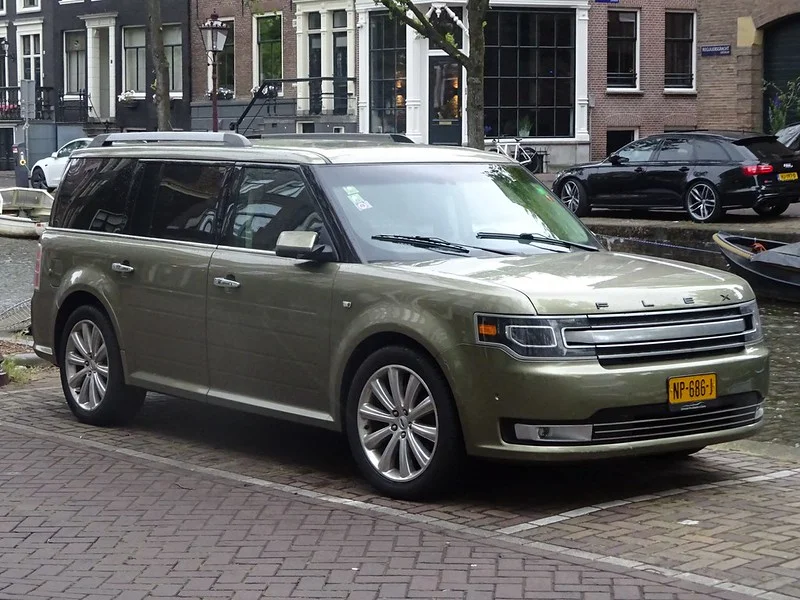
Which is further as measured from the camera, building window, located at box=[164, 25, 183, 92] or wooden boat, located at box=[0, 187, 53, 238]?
building window, located at box=[164, 25, 183, 92]

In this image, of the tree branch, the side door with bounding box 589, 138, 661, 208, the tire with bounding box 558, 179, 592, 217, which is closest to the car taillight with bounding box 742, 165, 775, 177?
the side door with bounding box 589, 138, 661, 208

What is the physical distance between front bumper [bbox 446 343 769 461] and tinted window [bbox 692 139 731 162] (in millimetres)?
17737

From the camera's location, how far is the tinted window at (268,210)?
785 cm

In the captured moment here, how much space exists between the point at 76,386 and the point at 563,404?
4.02m

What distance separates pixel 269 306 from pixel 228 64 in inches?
1593

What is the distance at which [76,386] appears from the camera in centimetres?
941

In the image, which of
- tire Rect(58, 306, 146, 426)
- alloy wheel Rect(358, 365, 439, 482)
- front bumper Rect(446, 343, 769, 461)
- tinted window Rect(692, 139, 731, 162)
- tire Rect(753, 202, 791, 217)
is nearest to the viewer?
front bumper Rect(446, 343, 769, 461)

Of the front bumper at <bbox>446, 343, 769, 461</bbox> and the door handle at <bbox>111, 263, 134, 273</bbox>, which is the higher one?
the door handle at <bbox>111, 263, 134, 273</bbox>

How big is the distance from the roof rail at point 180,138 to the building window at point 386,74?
105ft

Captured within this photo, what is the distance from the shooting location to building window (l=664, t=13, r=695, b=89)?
142 ft

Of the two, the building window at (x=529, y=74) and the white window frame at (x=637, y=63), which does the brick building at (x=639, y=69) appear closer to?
the white window frame at (x=637, y=63)

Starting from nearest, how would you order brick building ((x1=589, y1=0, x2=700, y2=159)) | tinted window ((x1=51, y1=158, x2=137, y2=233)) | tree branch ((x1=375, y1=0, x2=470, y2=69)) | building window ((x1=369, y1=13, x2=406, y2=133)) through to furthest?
tinted window ((x1=51, y1=158, x2=137, y2=233)), tree branch ((x1=375, y1=0, x2=470, y2=69)), building window ((x1=369, y1=13, x2=406, y2=133)), brick building ((x1=589, y1=0, x2=700, y2=159))

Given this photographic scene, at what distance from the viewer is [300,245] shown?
24.7 feet

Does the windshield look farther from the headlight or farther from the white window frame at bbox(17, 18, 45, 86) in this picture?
the white window frame at bbox(17, 18, 45, 86)
